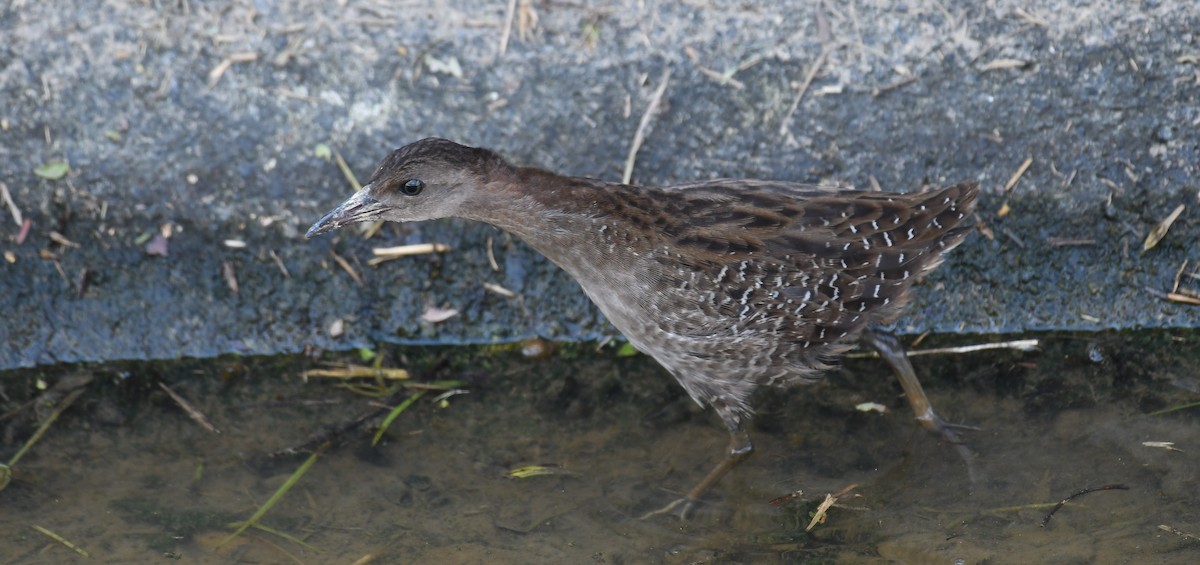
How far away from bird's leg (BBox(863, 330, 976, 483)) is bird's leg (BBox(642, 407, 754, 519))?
679 millimetres

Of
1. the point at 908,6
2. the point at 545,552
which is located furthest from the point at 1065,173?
the point at 545,552

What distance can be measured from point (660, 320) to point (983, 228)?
6.10ft

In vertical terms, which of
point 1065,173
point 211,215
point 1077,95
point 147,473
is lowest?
point 147,473

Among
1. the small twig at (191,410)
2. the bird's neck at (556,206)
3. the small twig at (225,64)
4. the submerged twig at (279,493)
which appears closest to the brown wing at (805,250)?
the bird's neck at (556,206)

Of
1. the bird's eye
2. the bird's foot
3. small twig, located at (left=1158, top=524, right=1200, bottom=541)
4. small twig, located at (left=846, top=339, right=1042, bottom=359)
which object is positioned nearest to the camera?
small twig, located at (left=1158, top=524, right=1200, bottom=541)

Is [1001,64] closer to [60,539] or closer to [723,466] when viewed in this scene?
[723,466]

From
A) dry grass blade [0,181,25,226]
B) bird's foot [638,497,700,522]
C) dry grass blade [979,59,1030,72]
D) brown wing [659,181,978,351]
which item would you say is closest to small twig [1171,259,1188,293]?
dry grass blade [979,59,1030,72]

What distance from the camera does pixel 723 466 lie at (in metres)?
5.00

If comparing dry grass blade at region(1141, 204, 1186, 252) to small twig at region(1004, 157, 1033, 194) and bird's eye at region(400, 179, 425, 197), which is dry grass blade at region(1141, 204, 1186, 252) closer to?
small twig at region(1004, 157, 1033, 194)

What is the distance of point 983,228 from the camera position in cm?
557

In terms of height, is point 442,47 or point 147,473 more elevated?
point 442,47

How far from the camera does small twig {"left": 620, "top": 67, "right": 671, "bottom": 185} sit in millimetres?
5590

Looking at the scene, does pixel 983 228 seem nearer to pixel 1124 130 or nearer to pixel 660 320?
pixel 1124 130

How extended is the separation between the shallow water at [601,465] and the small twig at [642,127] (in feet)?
2.85
